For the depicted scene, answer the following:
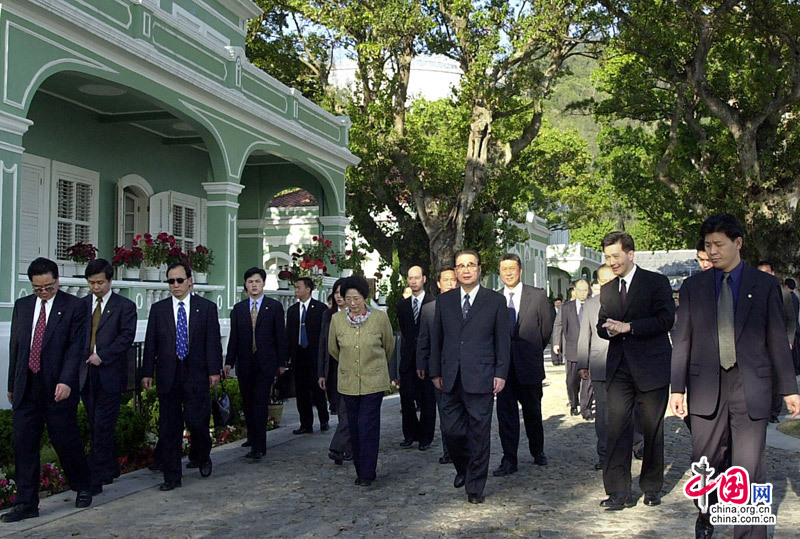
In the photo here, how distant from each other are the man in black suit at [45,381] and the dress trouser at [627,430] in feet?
13.5

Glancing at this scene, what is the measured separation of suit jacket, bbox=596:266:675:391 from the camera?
657 centimetres

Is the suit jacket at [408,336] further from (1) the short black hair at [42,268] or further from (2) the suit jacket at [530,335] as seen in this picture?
(1) the short black hair at [42,268]

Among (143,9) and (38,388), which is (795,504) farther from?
(143,9)

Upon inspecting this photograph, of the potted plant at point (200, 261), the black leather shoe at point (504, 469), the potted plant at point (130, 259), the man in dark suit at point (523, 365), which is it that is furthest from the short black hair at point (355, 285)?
the potted plant at point (200, 261)

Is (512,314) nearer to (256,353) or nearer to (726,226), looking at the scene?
(256,353)

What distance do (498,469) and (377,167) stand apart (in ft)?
66.6

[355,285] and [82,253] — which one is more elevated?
[82,253]

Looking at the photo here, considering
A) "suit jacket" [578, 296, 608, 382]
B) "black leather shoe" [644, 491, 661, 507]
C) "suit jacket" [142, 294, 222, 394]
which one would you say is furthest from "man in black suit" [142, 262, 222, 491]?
"black leather shoe" [644, 491, 661, 507]

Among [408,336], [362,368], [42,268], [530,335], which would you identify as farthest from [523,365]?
[42,268]

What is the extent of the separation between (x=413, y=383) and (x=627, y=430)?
362cm

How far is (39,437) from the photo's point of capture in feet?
22.5

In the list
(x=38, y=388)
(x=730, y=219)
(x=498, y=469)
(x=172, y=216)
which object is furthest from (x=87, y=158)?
(x=730, y=219)

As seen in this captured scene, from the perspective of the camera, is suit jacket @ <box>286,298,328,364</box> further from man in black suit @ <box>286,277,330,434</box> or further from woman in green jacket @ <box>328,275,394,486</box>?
woman in green jacket @ <box>328,275,394,486</box>

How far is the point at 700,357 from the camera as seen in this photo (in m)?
5.41
